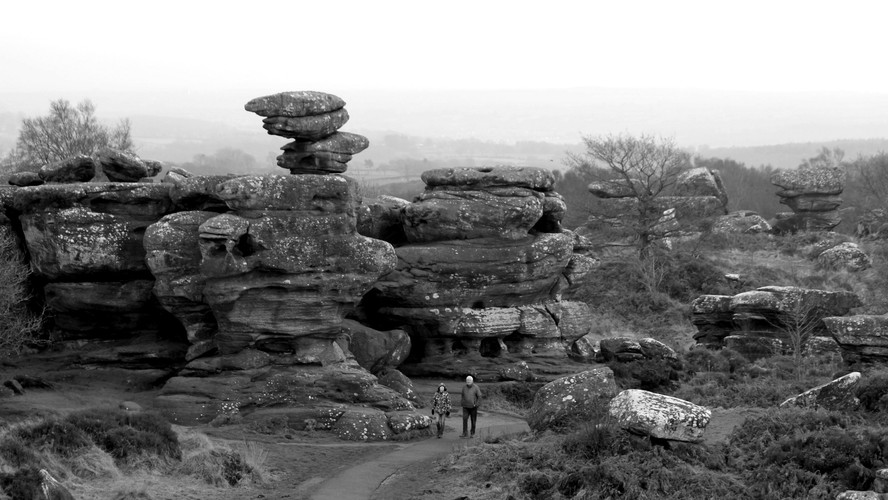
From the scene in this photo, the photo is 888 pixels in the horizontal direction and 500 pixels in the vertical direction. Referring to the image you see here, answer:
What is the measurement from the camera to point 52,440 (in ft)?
77.3

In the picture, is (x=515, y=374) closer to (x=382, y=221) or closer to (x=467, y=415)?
(x=467, y=415)

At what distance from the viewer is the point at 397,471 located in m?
25.6

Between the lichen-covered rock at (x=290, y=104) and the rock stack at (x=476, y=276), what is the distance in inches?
235

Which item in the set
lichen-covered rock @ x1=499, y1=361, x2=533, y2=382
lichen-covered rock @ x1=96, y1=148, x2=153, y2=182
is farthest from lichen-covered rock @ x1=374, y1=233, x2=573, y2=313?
lichen-covered rock @ x1=96, y1=148, x2=153, y2=182

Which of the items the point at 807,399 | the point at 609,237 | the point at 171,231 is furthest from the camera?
the point at 609,237

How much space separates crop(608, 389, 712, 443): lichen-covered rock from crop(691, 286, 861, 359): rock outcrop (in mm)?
20753

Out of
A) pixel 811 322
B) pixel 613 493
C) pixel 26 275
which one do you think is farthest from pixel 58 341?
pixel 811 322

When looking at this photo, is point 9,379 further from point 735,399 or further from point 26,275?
point 735,399

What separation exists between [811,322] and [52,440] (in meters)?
30.7

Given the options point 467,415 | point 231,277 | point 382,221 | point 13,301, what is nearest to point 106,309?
point 13,301

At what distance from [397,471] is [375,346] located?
34.0 feet

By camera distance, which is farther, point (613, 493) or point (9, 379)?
point (9, 379)

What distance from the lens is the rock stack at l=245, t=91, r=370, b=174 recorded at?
1345 inches

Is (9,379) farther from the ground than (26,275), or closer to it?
closer to it
